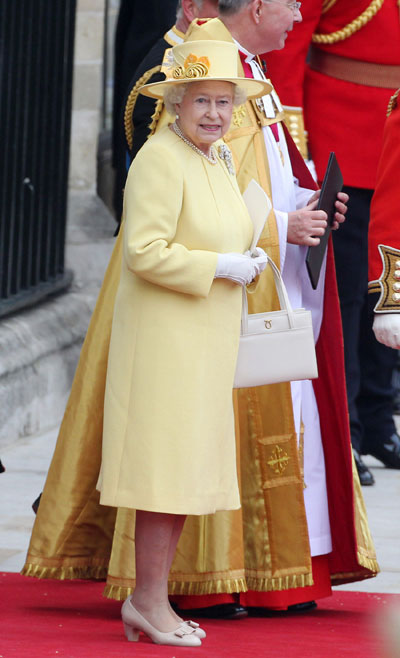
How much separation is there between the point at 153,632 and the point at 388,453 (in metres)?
2.89

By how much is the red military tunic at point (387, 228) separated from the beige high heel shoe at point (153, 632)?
0.93 m

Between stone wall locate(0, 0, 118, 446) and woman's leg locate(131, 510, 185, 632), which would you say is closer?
woman's leg locate(131, 510, 185, 632)

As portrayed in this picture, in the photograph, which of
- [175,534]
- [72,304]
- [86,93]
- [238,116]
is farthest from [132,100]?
[86,93]

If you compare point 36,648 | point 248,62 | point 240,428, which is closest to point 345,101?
point 248,62

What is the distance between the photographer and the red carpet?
3092 mm

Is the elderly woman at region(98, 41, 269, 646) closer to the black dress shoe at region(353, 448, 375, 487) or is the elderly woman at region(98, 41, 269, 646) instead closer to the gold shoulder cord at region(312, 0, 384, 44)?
the gold shoulder cord at region(312, 0, 384, 44)

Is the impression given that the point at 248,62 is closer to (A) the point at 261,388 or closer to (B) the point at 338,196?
(B) the point at 338,196

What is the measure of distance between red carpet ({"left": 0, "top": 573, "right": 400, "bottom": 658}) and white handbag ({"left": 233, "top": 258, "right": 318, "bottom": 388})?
0.58m

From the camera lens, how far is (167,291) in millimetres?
3129

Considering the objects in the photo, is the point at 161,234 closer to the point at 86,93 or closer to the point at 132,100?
the point at 132,100

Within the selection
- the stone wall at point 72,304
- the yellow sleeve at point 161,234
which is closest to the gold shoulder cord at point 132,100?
the yellow sleeve at point 161,234

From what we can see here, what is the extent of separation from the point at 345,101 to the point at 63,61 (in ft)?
7.57

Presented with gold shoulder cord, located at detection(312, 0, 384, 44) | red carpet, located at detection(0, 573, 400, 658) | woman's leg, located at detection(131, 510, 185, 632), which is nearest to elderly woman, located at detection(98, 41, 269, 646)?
woman's leg, located at detection(131, 510, 185, 632)

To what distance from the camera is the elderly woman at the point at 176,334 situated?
3084 mm
